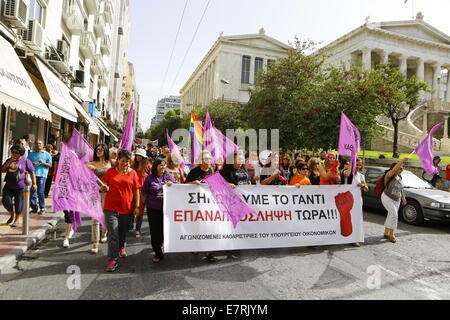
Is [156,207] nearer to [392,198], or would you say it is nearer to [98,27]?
[392,198]

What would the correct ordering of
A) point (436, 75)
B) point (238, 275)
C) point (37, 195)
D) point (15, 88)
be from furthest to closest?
point (436, 75) < point (37, 195) < point (15, 88) < point (238, 275)

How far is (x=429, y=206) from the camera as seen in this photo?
8.30m

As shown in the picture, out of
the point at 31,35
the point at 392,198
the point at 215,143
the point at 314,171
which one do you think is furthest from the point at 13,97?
the point at 392,198

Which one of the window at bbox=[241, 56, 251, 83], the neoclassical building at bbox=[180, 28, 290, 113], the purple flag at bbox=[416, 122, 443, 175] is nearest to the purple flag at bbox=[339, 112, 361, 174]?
the purple flag at bbox=[416, 122, 443, 175]

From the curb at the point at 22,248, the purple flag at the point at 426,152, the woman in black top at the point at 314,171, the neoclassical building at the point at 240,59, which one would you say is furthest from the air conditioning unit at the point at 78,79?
the neoclassical building at the point at 240,59

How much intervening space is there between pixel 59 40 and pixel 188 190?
12.5 m

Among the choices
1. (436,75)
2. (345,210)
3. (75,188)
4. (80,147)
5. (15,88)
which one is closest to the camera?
(75,188)

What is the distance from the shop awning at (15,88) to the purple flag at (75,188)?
7.67 ft

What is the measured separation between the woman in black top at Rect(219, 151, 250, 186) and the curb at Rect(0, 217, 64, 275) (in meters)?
3.30

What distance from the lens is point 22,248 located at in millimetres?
4949

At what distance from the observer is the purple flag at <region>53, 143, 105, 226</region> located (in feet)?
15.9

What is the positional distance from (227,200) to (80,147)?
2.85 metres

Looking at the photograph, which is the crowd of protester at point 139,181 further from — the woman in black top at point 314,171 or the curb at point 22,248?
the curb at point 22,248
